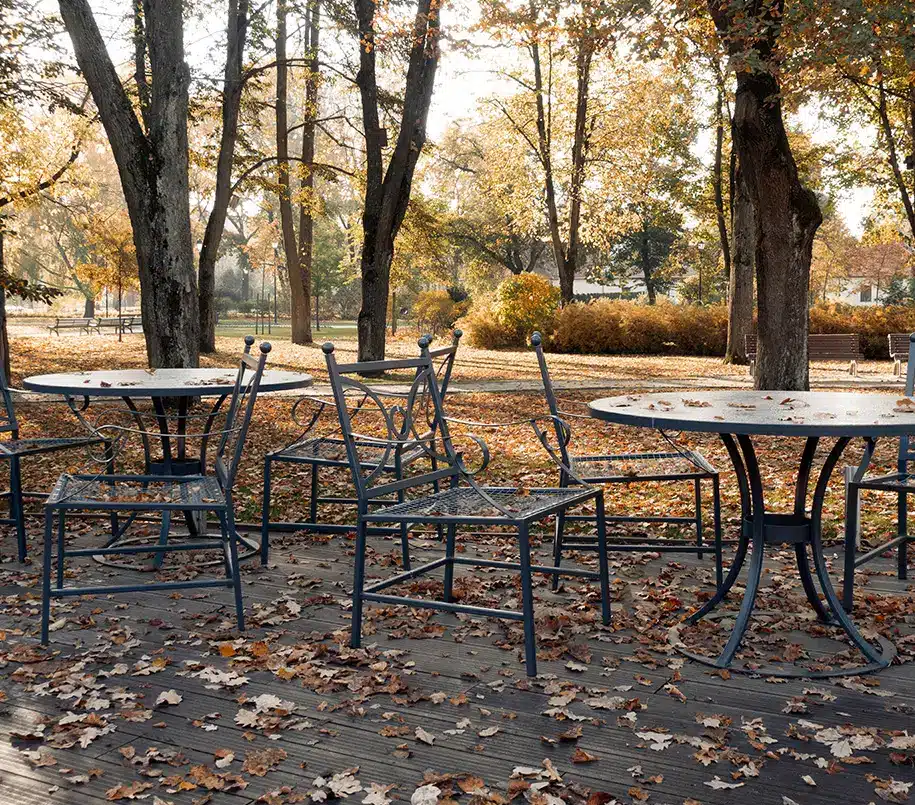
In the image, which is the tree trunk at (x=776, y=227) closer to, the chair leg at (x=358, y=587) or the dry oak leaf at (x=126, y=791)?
the chair leg at (x=358, y=587)

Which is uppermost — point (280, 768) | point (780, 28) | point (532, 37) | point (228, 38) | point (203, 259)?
point (228, 38)

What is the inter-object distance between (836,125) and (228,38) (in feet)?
49.0

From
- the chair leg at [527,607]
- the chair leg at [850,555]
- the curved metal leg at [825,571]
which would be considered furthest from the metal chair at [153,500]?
the chair leg at [850,555]

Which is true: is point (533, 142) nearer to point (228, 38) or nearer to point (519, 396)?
point (228, 38)

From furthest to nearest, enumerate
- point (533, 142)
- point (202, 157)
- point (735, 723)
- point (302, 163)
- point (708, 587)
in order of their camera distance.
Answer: point (533, 142)
point (302, 163)
point (202, 157)
point (708, 587)
point (735, 723)

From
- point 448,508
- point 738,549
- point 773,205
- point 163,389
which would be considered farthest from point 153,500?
point 773,205

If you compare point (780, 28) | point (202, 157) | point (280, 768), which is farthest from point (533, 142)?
point (280, 768)

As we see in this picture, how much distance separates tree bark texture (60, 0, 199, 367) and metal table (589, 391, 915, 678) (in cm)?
658

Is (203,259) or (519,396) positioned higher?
(203,259)

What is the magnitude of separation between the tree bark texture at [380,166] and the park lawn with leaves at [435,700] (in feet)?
38.3

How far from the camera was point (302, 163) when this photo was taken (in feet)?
71.5

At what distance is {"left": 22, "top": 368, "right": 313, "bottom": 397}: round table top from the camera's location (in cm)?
464

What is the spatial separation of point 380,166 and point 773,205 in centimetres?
772

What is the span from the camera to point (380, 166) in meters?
16.8
